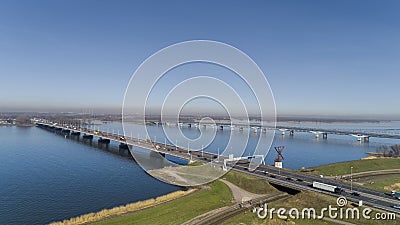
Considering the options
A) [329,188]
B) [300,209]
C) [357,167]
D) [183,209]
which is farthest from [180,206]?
[357,167]

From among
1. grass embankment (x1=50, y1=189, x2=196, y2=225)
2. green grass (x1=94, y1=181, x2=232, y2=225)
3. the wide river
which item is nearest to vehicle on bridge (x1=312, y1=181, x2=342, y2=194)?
green grass (x1=94, y1=181, x2=232, y2=225)

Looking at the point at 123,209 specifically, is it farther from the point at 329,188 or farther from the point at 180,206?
the point at 329,188

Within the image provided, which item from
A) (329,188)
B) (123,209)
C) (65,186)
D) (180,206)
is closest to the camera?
(123,209)

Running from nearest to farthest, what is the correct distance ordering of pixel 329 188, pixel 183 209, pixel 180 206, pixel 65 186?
1. pixel 183 209
2. pixel 180 206
3. pixel 329 188
4. pixel 65 186

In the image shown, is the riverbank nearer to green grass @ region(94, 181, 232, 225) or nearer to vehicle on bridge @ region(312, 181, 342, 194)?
green grass @ region(94, 181, 232, 225)

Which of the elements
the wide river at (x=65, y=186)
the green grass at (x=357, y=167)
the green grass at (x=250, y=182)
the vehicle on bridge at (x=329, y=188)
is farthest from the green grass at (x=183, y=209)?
the green grass at (x=357, y=167)

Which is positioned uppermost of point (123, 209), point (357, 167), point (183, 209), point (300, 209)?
point (357, 167)

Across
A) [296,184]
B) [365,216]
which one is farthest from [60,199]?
[365,216]

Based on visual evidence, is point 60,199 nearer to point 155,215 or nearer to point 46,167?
point 155,215

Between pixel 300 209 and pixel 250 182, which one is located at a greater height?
pixel 250 182
